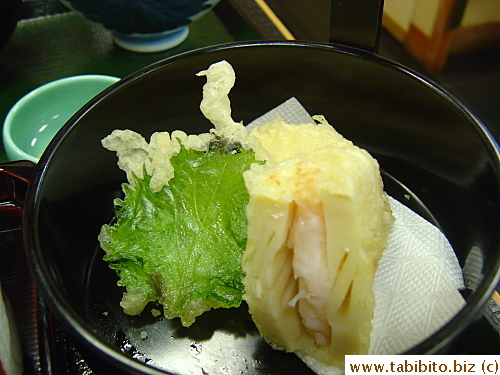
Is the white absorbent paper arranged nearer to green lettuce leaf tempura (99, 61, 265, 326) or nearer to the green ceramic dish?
green lettuce leaf tempura (99, 61, 265, 326)

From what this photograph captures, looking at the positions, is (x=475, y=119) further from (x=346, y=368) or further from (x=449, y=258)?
(x=346, y=368)

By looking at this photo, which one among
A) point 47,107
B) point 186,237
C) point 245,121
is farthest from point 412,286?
point 47,107

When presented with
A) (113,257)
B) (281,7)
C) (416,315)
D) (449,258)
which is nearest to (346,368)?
(416,315)

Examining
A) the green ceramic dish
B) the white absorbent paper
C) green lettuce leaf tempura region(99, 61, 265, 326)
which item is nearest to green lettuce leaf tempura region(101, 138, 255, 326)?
green lettuce leaf tempura region(99, 61, 265, 326)

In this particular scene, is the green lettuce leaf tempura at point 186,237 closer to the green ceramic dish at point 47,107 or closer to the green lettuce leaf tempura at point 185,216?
the green lettuce leaf tempura at point 185,216

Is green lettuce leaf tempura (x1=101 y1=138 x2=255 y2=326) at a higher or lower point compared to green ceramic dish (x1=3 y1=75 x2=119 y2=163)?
higher

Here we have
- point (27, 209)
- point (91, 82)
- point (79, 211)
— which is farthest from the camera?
point (91, 82)
